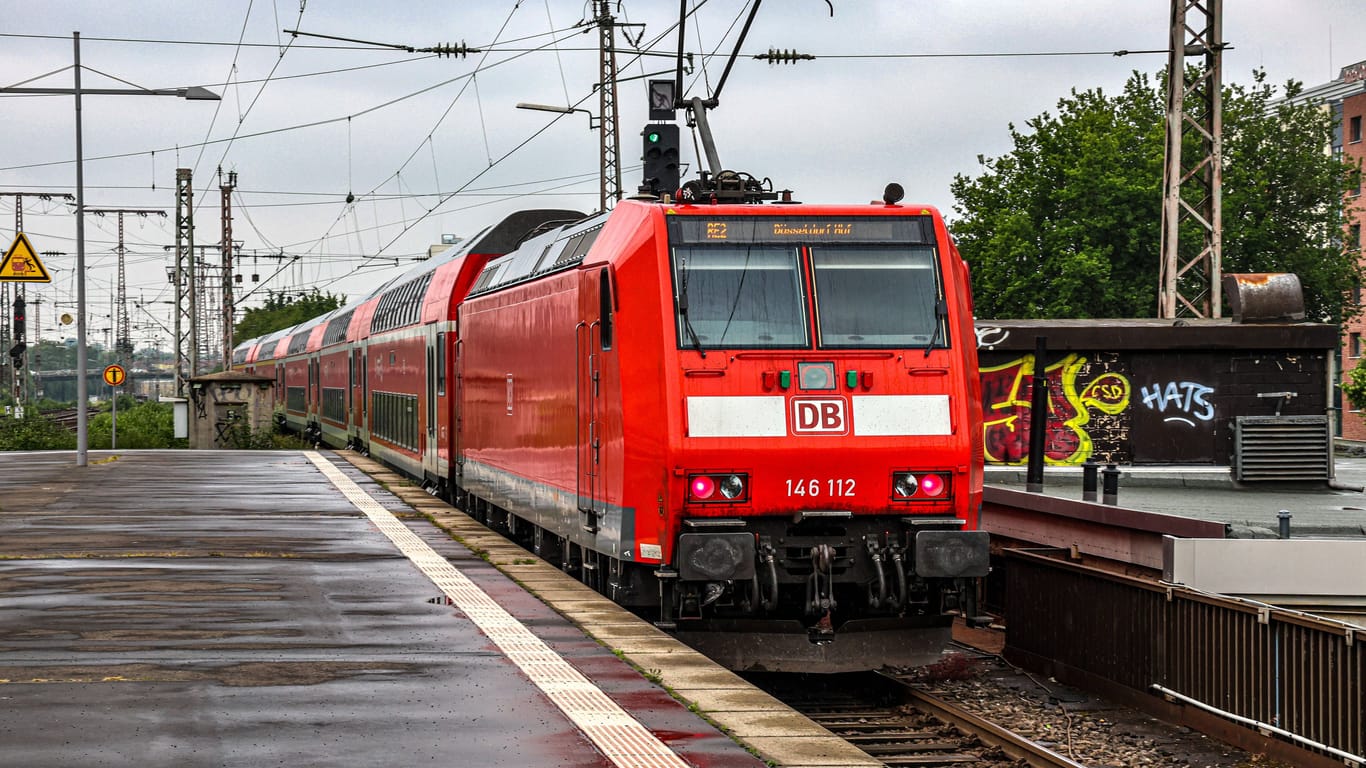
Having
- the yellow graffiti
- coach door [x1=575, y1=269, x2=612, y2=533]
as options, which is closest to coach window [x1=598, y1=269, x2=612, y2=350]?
coach door [x1=575, y1=269, x2=612, y2=533]

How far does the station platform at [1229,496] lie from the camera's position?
14328 mm

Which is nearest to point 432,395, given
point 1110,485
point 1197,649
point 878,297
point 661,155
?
point 661,155

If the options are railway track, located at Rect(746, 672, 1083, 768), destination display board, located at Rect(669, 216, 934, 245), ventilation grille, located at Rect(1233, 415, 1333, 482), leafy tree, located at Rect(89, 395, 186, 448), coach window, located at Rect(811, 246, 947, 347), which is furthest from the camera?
leafy tree, located at Rect(89, 395, 186, 448)

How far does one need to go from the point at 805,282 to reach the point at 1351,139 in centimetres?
7026

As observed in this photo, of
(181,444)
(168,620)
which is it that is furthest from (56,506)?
(181,444)

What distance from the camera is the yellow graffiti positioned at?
20062 millimetres

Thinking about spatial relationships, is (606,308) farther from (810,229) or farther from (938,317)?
(938,317)

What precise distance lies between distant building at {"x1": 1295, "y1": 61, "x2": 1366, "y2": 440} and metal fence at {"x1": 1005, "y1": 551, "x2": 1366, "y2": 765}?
2296 inches

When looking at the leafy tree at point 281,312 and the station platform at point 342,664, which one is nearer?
the station platform at point 342,664

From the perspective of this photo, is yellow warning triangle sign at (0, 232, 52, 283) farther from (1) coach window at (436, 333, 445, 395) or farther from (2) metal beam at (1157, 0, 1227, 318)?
(2) metal beam at (1157, 0, 1227, 318)

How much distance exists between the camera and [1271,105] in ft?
190

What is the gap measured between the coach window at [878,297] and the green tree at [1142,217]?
136 feet

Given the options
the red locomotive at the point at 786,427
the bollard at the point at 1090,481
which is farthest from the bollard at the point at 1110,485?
the red locomotive at the point at 786,427

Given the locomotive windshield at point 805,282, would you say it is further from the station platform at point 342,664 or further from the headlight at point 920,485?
the station platform at point 342,664
